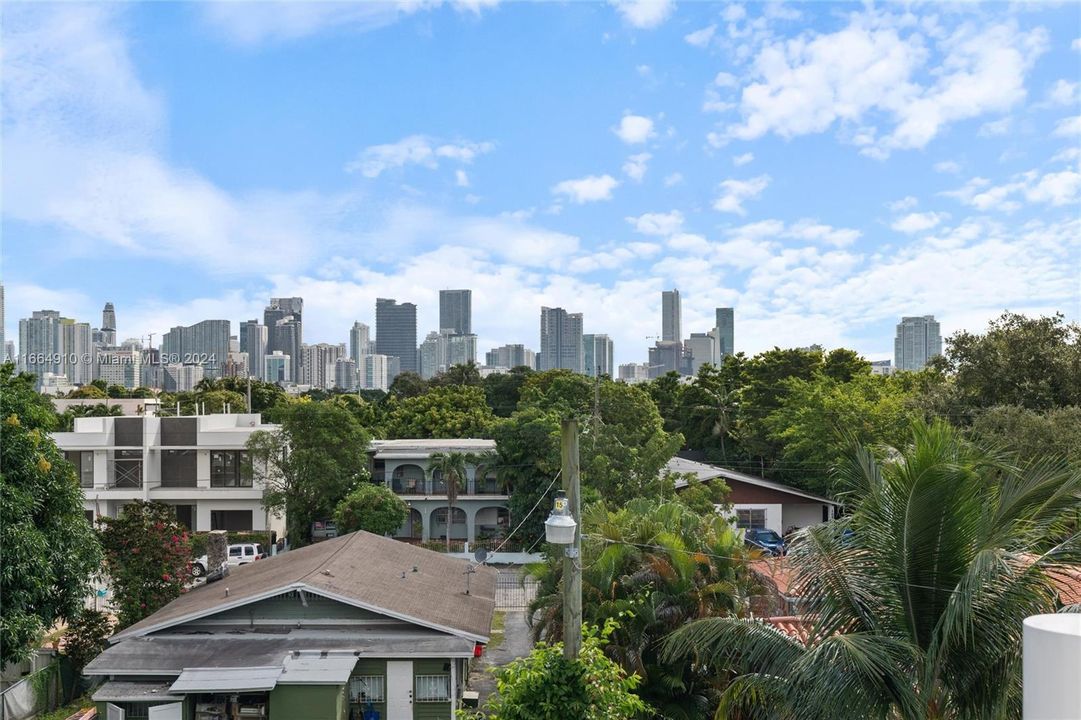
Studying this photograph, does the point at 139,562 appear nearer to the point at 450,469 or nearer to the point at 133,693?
the point at 133,693

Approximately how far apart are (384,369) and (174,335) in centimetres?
5602

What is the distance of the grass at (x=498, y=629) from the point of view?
22.0 meters

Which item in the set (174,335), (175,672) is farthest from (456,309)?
(175,672)

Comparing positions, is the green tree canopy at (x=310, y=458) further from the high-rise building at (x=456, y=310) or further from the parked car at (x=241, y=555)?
the high-rise building at (x=456, y=310)

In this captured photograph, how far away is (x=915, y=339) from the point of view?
9575cm

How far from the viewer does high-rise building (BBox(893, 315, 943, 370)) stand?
308 feet

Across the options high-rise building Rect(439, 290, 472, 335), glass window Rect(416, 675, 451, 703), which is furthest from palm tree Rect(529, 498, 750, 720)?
high-rise building Rect(439, 290, 472, 335)

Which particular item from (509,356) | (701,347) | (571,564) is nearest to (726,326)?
(701,347)

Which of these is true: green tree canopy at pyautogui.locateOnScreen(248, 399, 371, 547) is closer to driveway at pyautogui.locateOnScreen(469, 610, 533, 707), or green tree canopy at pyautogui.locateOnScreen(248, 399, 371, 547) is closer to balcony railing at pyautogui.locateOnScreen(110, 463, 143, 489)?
balcony railing at pyautogui.locateOnScreen(110, 463, 143, 489)

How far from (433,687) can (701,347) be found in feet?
304

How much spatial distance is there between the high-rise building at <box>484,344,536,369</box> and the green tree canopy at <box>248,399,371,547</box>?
121 metres

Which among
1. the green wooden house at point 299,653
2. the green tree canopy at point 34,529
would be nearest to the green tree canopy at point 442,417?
the green wooden house at point 299,653

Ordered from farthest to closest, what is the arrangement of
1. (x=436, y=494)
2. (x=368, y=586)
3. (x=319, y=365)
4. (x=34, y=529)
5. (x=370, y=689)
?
(x=319, y=365) < (x=436, y=494) < (x=368, y=586) < (x=370, y=689) < (x=34, y=529)

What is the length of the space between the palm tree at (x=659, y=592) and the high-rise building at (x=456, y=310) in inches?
6410
